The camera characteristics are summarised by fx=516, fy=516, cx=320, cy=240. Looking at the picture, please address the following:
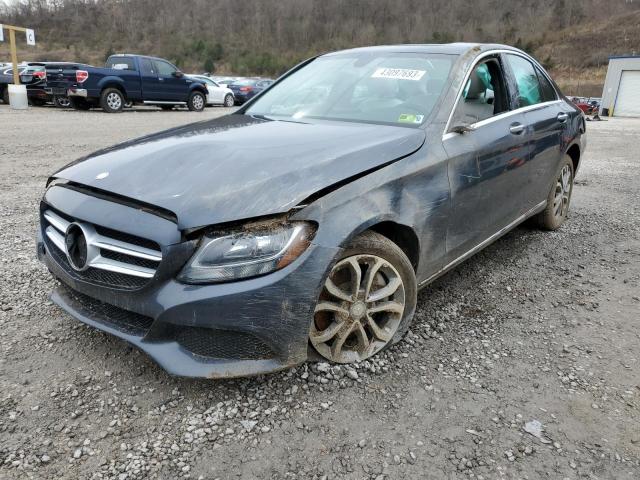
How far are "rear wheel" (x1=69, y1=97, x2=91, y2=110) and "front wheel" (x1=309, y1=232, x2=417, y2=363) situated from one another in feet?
55.2

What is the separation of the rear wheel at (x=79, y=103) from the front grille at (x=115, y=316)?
16360mm

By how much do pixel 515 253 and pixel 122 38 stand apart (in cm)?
9593

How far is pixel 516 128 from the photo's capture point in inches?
140

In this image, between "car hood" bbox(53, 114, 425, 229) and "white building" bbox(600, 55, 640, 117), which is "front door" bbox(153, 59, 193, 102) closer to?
"car hood" bbox(53, 114, 425, 229)

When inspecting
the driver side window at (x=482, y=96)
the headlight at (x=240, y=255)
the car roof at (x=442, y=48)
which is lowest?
the headlight at (x=240, y=255)

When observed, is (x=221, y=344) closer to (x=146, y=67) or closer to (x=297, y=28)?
(x=146, y=67)

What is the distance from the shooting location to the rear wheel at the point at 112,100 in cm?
1648

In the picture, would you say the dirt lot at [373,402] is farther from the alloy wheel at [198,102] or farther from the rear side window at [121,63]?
the alloy wheel at [198,102]

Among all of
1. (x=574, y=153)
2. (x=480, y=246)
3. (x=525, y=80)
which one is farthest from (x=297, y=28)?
(x=480, y=246)

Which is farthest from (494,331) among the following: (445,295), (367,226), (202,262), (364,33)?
(364,33)

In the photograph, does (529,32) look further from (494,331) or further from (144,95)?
(494,331)

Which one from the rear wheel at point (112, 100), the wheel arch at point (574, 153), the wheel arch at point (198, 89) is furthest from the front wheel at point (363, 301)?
the wheel arch at point (198, 89)

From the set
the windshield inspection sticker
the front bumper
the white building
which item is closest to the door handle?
the windshield inspection sticker

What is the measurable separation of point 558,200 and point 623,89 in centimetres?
3340
